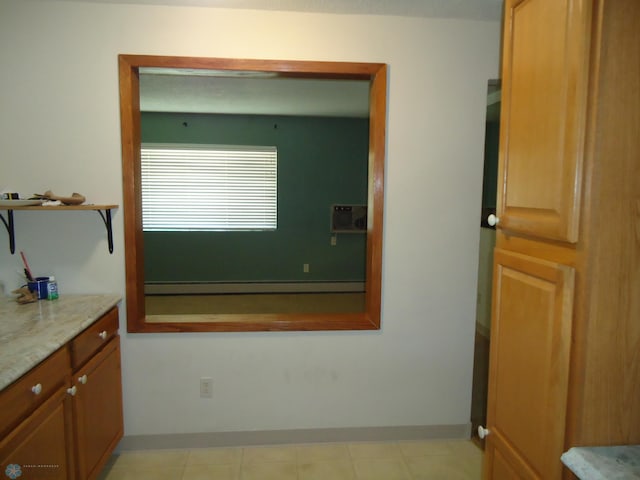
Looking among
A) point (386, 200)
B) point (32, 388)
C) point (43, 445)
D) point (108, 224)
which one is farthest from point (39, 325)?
point (386, 200)

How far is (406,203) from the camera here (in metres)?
2.25

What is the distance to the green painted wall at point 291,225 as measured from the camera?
568cm

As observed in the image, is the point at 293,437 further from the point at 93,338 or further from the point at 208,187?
the point at 208,187

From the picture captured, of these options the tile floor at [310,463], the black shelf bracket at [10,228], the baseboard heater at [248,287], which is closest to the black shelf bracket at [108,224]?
the black shelf bracket at [10,228]

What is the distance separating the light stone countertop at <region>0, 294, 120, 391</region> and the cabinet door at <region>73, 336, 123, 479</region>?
21cm

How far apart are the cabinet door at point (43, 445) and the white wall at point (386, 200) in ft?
2.05

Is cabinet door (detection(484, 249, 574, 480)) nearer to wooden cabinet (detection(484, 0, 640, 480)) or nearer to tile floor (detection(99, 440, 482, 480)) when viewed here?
wooden cabinet (detection(484, 0, 640, 480))

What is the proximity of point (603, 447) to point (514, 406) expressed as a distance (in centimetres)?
26

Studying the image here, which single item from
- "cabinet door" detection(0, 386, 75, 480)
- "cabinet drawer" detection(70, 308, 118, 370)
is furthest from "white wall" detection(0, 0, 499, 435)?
"cabinet door" detection(0, 386, 75, 480)

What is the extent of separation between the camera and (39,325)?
1609mm

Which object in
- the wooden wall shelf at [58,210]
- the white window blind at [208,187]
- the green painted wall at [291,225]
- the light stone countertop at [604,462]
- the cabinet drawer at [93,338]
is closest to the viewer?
the light stone countertop at [604,462]

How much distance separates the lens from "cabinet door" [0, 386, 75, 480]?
4.04 feet

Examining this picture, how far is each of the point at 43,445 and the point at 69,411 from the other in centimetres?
19

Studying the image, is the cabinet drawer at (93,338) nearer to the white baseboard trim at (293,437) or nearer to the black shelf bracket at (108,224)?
the black shelf bracket at (108,224)
